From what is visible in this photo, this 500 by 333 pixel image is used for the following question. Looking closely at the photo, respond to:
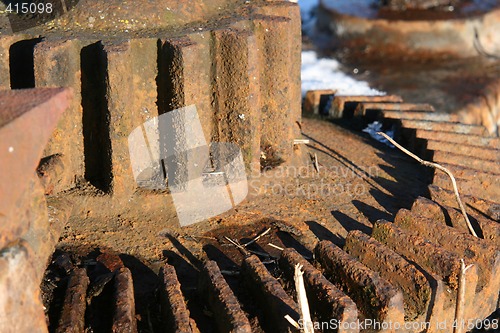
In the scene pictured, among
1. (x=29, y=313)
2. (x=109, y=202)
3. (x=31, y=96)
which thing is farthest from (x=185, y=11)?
(x=29, y=313)

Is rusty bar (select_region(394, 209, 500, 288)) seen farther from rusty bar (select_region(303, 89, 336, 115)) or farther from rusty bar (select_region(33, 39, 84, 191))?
rusty bar (select_region(303, 89, 336, 115))

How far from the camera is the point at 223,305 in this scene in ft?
10.3

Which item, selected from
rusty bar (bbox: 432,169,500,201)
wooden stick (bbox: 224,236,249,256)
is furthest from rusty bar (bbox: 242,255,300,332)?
rusty bar (bbox: 432,169,500,201)

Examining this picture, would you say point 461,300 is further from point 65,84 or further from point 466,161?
point 65,84

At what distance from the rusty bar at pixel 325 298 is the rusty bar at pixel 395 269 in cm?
31

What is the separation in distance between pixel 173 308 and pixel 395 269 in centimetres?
107

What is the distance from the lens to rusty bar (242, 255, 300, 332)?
10.1 ft

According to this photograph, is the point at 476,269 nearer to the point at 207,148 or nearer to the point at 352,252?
the point at 352,252

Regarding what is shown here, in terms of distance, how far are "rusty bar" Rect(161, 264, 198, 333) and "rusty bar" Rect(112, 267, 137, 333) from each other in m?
0.14

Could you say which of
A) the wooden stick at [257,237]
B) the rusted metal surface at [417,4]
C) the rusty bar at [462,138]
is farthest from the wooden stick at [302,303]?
the rusted metal surface at [417,4]

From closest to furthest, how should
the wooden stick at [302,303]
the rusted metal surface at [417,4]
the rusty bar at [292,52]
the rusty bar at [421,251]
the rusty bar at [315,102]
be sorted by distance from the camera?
1. the wooden stick at [302,303]
2. the rusty bar at [421,251]
3. the rusty bar at [292,52]
4. the rusty bar at [315,102]
5. the rusted metal surface at [417,4]

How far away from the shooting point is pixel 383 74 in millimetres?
7922

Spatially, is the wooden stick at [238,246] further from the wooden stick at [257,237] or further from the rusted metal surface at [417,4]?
the rusted metal surface at [417,4]

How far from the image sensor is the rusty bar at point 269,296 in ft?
10.1
